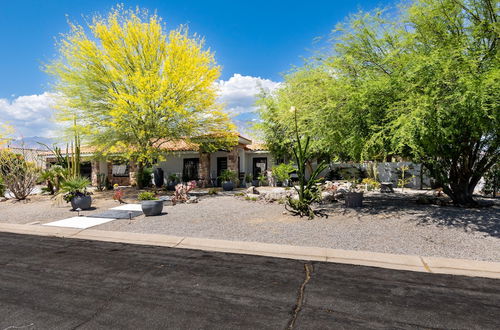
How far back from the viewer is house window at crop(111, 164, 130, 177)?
25.0 meters

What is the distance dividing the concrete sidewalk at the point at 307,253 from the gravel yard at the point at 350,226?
371 mm

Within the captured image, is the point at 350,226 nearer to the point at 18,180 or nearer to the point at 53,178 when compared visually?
the point at 18,180

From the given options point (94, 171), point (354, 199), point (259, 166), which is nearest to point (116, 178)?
point (94, 171)

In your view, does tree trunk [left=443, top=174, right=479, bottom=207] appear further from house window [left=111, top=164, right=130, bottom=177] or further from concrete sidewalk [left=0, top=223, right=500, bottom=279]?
house window [left=111, top=164, right=130, bottom=177]

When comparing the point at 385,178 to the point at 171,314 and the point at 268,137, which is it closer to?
the point at 268,137

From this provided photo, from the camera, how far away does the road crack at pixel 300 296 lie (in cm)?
329

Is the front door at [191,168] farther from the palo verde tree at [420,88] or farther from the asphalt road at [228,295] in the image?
the asphalt road at [228,295]

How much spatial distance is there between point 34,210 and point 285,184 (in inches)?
612

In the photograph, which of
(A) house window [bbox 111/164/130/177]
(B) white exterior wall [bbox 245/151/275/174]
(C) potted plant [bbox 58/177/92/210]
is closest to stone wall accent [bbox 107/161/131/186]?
(A) house window [bbox 111/164/130/177]

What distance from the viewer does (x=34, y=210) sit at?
12.2 m

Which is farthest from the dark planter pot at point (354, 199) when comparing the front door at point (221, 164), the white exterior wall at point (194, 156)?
the front door at point (221, 164)

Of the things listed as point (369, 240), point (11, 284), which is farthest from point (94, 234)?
point (369, 240)

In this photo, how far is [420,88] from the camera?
8023 millimetres

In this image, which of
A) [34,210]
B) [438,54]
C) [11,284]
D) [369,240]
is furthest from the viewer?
[34,210]
